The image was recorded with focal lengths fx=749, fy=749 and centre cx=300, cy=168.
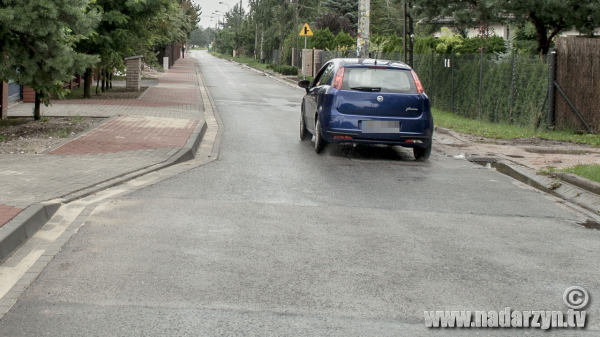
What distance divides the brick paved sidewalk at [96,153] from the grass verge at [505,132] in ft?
19.6

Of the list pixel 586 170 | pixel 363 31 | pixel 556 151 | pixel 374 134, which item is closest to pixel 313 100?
pixel 374 134

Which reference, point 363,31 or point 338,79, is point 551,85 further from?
point 363,31

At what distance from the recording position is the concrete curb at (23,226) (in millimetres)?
5887

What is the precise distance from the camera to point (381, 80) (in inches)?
473

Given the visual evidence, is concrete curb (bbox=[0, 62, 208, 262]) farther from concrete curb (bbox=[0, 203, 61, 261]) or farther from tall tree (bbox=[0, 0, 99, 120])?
tall tree (bbox=[0, 0, 99, 120])

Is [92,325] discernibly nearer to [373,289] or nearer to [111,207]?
[373,289]

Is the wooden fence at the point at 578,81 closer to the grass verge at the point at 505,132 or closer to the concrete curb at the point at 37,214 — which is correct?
the grass verge at the point at 505,132

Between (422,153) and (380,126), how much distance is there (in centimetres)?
110

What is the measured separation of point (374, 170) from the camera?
11102mm

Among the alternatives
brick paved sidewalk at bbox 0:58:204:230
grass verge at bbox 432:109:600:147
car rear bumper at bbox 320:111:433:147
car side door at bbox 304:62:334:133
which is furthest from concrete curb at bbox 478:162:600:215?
brick paved sidewalk at bbox 0:58:204:230

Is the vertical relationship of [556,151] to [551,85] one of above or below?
below

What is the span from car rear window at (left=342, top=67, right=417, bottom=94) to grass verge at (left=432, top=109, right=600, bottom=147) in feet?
14.5

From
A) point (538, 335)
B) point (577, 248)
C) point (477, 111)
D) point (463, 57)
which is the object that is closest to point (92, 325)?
point (538, 335)

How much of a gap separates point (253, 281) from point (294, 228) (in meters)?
1.79
